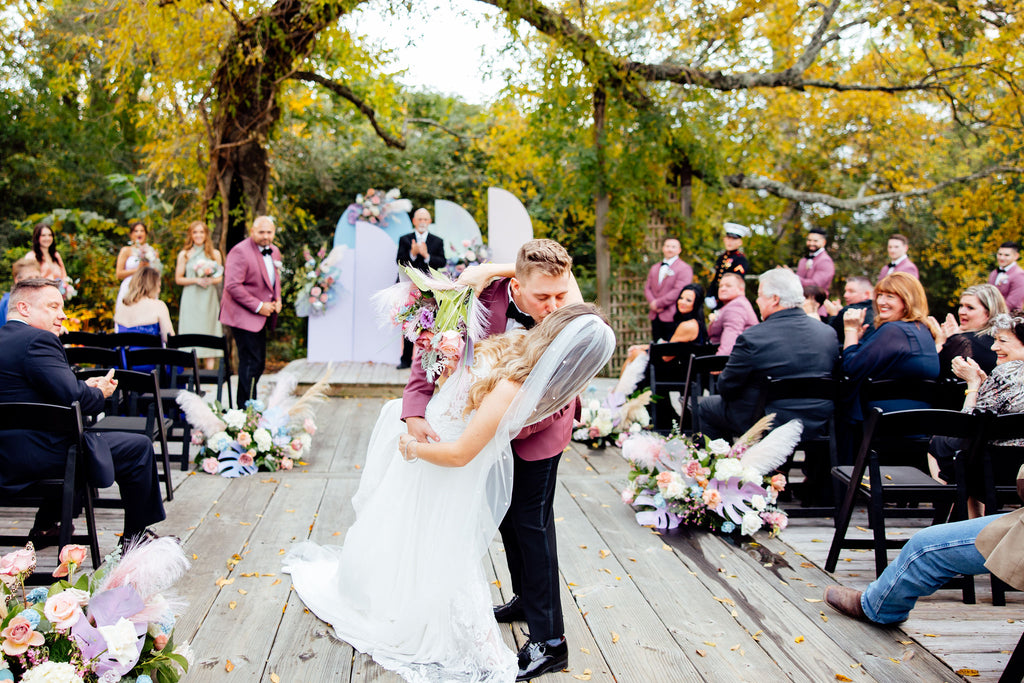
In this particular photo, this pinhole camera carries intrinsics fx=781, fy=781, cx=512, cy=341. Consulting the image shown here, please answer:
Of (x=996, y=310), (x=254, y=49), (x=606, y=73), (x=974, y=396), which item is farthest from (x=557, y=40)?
(x=974, y=396)

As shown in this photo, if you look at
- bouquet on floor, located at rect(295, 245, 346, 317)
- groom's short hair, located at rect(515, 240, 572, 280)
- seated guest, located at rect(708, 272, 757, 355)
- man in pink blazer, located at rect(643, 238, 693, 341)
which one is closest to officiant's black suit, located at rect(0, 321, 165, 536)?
groom's short hair, located at rect(515, 240, 572, 280)

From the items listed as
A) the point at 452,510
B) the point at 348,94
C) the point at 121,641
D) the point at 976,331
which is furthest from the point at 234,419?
the point at 348,94

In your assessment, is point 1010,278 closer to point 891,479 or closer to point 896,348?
point 896,348

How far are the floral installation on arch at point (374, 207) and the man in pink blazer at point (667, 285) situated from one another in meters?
3.64

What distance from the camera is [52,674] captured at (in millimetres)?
1874

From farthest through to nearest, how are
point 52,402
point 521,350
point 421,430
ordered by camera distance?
point 52,402
point 421,430
point 521,350

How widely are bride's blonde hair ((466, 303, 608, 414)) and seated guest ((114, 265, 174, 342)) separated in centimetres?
444

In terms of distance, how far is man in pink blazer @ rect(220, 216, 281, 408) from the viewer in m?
6.86

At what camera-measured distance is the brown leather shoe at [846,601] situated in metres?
3.24

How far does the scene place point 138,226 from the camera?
858cm

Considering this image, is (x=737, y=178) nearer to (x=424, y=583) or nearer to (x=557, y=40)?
(x=557, y=40)

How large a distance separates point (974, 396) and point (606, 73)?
260 inches

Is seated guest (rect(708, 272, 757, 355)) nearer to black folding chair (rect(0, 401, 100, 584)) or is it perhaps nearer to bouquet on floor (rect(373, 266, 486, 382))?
bouquet on floor (rect(373, 266, 486, 382))

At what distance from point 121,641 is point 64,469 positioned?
1758 millimetres
